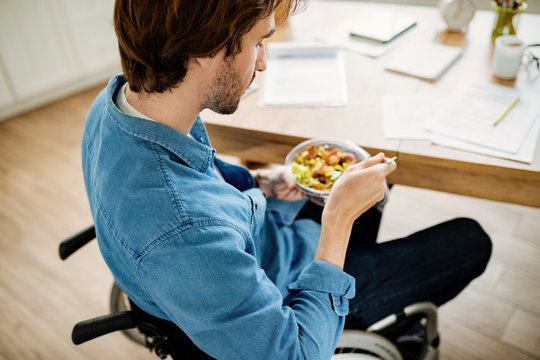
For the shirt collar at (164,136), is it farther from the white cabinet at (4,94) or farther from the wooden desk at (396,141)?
the white cabinet at (4,94)

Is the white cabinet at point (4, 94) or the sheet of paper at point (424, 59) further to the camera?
the white cabinet at point (4, 94)

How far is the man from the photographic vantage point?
0.65 metres

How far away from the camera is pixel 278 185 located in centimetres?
118

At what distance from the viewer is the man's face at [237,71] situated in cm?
78

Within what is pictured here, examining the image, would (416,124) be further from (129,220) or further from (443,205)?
(443,205)

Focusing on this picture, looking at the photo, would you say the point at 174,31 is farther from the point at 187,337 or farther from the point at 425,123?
the point at 425,123

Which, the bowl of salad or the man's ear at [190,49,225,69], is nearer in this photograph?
the man's ear at [190,49,225,69]

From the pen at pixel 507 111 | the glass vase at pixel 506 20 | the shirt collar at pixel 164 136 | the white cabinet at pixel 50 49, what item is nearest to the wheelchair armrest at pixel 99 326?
the shirt collar at pixel 164 136

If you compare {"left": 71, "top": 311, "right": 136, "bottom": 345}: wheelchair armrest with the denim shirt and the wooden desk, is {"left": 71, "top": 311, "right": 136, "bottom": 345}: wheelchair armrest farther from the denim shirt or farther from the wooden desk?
the wooden desk

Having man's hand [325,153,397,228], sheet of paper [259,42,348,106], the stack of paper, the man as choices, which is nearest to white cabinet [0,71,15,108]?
sheet of paper [259,42,348,106]

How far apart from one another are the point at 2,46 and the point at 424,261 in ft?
8.70

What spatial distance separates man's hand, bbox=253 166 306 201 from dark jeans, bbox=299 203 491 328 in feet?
0.65

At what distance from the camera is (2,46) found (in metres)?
2.60

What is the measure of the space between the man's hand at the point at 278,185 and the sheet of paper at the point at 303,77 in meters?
0.21
